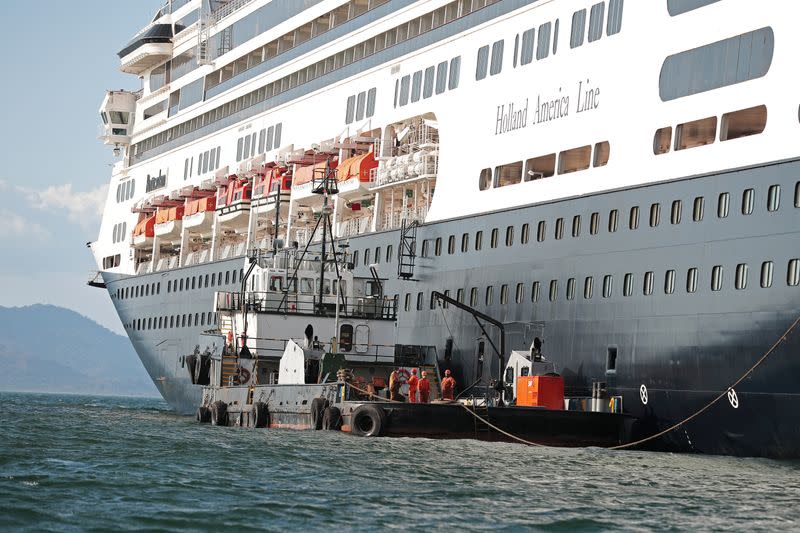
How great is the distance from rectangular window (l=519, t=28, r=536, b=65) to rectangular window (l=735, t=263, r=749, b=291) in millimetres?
10279

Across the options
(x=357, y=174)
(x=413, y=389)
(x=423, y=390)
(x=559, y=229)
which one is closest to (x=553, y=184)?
(x=559, y=229)

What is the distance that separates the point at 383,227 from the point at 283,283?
3.90 metres

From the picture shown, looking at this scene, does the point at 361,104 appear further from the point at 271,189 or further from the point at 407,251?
the point at 407,251

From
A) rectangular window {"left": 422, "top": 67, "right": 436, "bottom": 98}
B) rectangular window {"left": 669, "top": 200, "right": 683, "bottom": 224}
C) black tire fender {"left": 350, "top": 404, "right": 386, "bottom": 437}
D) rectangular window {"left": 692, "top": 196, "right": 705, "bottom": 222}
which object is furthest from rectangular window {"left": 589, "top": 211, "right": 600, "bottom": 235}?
rectangular window {"left": 422, "top": 67, "right": 436, "bottom": 98}

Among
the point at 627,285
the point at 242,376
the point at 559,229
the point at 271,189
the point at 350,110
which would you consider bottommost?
the point at 242,376

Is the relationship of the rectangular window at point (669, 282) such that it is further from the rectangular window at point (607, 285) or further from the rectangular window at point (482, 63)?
the rectangular window at point (482, 63)

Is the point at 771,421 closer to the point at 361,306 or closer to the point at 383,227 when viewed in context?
the point at 361,306

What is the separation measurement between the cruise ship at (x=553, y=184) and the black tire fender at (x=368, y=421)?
429cm

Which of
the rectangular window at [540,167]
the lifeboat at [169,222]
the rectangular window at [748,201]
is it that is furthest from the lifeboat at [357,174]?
the rectangular window at [748,201]

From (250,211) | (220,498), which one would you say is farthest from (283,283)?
(220,498)

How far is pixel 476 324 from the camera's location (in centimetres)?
3544

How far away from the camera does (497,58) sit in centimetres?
3697

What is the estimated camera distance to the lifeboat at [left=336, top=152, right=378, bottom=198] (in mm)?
43125

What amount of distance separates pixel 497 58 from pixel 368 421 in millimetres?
11032
